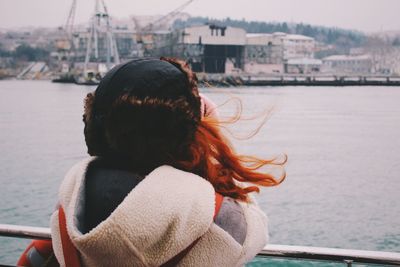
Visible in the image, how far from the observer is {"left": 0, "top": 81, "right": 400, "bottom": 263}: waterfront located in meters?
8.60

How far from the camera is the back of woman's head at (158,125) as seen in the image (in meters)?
0.60

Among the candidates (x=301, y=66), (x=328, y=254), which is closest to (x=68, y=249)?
(x=328, y=254)

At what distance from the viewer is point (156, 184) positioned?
0.57m

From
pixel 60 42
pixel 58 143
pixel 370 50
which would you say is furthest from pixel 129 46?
pixel 58 143

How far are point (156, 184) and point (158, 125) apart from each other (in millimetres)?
77

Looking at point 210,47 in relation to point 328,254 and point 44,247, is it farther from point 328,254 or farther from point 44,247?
point 44,247

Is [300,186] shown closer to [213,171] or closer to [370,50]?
[213,171]

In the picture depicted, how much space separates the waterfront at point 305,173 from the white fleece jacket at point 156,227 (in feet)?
3.41

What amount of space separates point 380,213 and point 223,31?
1384 inches

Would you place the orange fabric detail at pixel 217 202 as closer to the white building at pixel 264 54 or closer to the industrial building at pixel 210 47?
the industrial building at pixel 210 47

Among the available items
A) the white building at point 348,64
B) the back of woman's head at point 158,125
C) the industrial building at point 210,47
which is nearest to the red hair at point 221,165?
the back of woman's head at point 158,125

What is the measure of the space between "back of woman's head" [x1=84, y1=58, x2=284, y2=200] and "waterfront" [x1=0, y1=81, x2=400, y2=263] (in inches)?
37.7

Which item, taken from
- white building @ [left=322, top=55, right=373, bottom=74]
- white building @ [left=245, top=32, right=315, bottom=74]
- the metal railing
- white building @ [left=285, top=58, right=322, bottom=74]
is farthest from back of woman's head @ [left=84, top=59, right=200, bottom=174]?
white building @ [left=322, top=55, right=373, bottom=74]

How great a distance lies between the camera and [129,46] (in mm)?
67812
